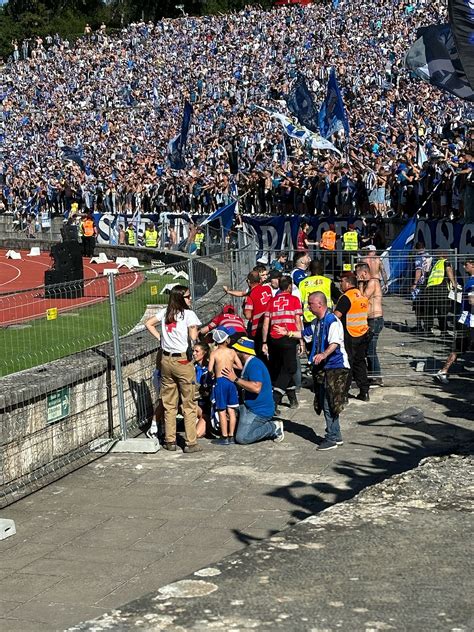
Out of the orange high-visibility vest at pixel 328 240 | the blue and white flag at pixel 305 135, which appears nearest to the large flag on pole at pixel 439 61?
the orange high-visibility vest at pixel 328 240

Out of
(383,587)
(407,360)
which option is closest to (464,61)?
(407,360)

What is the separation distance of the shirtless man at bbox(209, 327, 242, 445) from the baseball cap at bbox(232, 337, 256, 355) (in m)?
0.16

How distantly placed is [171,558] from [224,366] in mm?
3856

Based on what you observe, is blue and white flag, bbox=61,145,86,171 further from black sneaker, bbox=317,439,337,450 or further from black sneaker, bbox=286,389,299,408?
black sneaker, bbox=317,439,337,450

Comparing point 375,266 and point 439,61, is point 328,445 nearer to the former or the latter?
point 375,266

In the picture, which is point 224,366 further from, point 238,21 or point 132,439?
point 238,21

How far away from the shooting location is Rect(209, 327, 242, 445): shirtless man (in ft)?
36.9

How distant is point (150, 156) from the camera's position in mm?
42281

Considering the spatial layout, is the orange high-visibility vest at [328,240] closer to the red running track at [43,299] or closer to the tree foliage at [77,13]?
the red running track at [43,299]

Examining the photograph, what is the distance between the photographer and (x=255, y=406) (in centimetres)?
1123

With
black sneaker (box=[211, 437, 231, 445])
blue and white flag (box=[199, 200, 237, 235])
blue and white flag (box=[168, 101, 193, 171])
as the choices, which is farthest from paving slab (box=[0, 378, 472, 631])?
blue and white flag (box=[168, 101, 193, 171])

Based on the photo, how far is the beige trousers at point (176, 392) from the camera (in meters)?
10.9

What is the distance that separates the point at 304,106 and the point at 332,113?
1.92 metres

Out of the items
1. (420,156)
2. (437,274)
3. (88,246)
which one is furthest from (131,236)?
(437,274)
